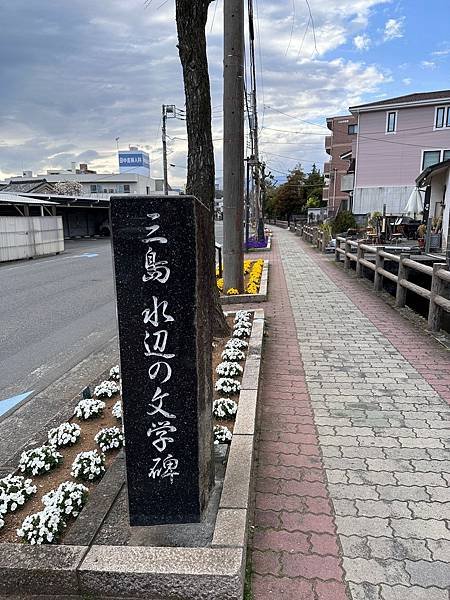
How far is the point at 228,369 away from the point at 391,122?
33.2 m

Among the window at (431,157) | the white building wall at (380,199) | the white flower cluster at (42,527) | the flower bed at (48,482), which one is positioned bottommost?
the flower bed at (48,482)

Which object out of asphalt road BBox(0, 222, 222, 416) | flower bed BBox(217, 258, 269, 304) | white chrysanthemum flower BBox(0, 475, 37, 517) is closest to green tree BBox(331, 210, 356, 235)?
asphalt road BBox(0, 222, 222, 416)

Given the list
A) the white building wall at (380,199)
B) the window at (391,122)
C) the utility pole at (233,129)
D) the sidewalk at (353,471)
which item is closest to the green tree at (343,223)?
the white building wall at (380,199)

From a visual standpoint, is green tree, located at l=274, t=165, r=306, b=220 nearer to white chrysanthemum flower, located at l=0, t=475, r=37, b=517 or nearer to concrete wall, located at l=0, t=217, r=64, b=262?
concrete wall, located at l=0, t=217, r=64, b=262

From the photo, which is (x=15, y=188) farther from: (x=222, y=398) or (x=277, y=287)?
(x=222, y=398)

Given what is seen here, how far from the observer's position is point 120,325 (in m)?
2.35

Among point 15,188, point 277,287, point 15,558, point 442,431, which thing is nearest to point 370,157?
point 277,287

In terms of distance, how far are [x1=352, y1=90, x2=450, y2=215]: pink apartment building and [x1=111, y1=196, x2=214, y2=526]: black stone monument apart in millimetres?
33640

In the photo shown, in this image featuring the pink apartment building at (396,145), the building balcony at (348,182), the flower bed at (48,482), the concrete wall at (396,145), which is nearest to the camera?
the flower bed at (48,482)

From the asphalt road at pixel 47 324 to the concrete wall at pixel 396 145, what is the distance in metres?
25.3

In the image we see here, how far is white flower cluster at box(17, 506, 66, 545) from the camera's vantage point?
2430 millimetres

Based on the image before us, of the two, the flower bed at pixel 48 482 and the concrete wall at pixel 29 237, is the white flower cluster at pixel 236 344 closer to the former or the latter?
the flower bed at pixel 48 482

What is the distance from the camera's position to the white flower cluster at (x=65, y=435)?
11.6 ft

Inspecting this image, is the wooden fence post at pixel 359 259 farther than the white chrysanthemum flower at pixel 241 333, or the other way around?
the wooden fence post at pixel 359 259
